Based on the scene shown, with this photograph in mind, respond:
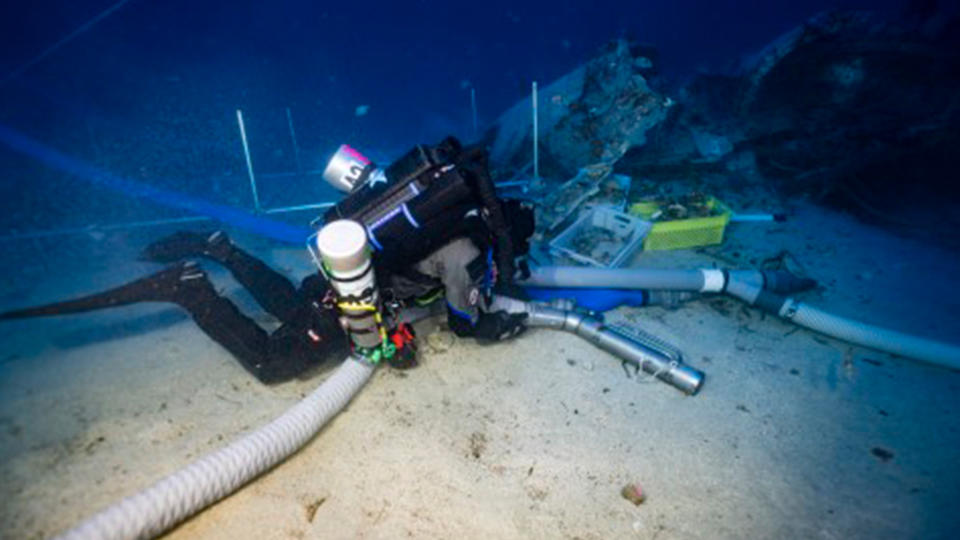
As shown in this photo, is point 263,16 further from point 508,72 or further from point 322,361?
point 322,361

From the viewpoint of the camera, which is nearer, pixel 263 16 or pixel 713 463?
pixel 713 463

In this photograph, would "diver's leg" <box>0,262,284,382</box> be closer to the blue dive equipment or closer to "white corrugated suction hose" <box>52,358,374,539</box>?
"white corrugated suction hose" <box>52,358,374,539</box>

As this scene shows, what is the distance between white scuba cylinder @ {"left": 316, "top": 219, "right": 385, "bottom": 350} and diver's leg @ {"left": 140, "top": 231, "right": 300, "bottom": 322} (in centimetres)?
102

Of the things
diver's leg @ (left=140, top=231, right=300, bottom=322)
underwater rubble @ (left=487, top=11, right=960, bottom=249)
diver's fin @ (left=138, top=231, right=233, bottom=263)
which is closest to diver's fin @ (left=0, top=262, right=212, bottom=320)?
diver's leg @ (left=140, top=231, right=300, bottom=322)

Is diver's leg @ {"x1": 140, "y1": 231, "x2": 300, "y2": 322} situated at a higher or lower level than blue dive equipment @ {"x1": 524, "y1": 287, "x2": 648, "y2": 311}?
higher

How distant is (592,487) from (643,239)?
4.22m

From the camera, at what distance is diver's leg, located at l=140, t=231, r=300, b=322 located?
4.50 meters

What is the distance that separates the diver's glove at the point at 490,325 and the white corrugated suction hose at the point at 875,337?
10.4 ft

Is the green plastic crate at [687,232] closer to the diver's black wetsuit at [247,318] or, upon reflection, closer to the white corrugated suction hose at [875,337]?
the white corrugated suction hose at [875,337]

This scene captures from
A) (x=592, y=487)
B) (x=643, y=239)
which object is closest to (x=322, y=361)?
(x=592, y=487)

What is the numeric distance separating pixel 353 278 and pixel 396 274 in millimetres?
736

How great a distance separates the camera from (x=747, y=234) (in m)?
7.27

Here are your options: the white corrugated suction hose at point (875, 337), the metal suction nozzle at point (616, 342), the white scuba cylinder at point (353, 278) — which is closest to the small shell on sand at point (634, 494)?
the metal suction nozzle at point (616, 342)

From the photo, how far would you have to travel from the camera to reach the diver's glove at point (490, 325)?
13.2 feet
